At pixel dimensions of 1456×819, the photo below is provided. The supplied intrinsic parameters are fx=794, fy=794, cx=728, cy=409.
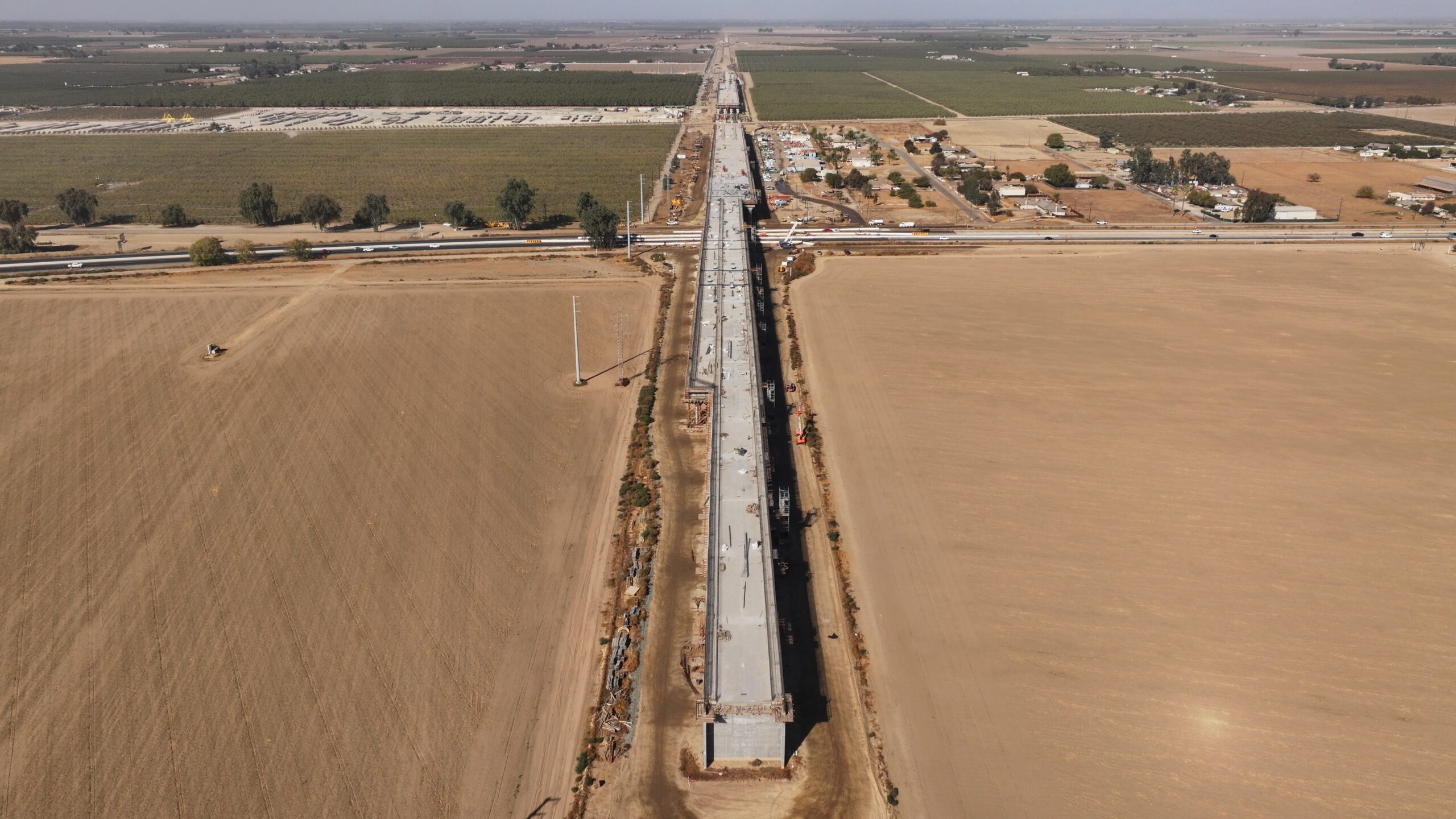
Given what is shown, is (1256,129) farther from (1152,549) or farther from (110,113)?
(110,113)


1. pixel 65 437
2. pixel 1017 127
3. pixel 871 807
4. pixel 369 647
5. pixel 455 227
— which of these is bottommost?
pixel 871 807

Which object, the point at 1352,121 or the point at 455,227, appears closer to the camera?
the point at 455,227

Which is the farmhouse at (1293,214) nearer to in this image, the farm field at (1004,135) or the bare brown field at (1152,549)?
the bare brown field at (1152,549)

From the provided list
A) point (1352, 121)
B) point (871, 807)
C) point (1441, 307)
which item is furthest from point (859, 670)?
point (1352, 121)

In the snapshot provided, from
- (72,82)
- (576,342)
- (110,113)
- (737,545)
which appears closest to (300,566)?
(737,545)

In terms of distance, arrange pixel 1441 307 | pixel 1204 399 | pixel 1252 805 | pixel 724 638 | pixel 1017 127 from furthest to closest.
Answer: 1. pixel 1017 127
2. pixel 1441 307
3. pixel 1204 399
4. pixel 724 638
5. pixel 1252 805

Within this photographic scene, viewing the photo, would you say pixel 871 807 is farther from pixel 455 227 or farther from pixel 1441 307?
pixel 455 227

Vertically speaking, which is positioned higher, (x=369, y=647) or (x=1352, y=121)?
(x=1352, y=121)

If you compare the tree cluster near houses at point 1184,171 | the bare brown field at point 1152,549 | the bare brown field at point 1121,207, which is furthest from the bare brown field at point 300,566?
the tree cluster near houses at point 1184,171
